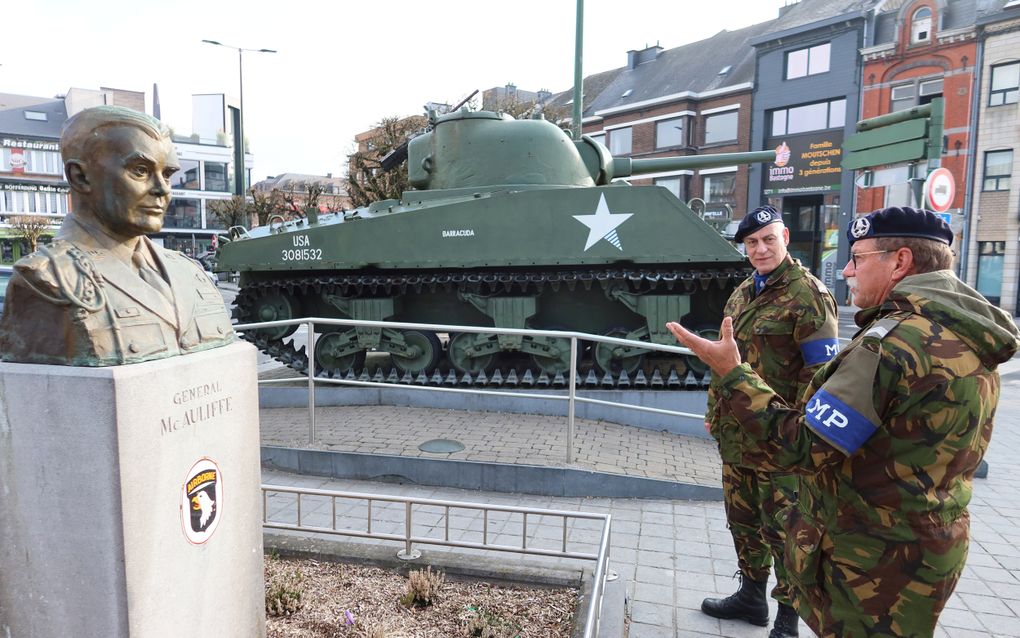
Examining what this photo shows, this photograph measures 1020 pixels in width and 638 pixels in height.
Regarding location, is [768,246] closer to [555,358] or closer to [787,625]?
[787,625]

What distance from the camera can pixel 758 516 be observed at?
3.70 m

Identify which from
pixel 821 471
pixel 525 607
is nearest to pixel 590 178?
pixel 525 607

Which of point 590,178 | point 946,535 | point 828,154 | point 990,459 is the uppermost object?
point 828,154

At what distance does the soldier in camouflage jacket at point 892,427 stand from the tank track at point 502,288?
6.26 m

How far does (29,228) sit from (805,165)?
43.7 m

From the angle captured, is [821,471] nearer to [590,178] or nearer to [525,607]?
[525,607]

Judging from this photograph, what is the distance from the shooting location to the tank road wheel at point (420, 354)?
9.25m

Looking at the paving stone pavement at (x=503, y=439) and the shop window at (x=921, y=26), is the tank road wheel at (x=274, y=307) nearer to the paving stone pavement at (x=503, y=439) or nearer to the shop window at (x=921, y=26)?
the paving stone pavement at (x=503, y=439)

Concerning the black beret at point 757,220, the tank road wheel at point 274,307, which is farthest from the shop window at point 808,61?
the black beret at point 757,220

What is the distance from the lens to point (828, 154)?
30.2m

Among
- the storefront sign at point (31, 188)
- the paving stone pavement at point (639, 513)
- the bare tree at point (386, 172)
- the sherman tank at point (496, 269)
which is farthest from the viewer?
the storefront sign at point (31, 188)

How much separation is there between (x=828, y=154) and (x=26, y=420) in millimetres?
32596

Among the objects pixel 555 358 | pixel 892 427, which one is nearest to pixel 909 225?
pixel 892 427

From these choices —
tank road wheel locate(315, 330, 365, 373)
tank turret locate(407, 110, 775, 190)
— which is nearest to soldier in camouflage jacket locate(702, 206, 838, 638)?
tank turret locate(407, 110, 775, 190)
